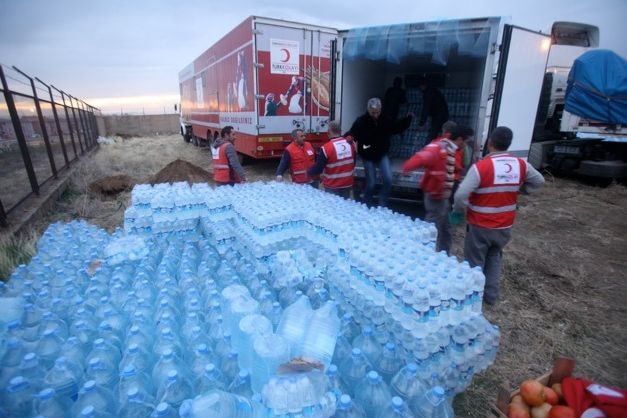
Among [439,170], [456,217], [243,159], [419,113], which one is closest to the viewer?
[456,217]

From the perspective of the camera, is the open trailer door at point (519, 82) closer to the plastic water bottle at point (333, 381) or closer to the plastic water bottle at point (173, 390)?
the plastic water bottle at point (333, 381)

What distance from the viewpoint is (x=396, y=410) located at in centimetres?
165

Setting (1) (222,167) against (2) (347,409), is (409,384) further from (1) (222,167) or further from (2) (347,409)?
(1) (222,167)

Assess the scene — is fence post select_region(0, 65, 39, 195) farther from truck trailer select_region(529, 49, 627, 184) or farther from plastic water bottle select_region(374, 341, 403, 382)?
truck trailer select_region(529, 49, 627, 184)

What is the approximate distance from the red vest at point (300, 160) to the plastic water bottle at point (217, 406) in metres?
4.67

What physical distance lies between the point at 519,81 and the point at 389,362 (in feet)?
16.8

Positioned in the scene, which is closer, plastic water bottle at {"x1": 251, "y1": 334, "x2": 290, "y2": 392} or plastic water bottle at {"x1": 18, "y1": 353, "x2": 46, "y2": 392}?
plastic water bottle at {"x1": 18, "y1": 353, "x2": 46, "y2": 392}

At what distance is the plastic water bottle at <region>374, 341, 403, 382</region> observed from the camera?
7.20 ft

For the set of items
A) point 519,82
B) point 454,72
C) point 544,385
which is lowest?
point 544,385

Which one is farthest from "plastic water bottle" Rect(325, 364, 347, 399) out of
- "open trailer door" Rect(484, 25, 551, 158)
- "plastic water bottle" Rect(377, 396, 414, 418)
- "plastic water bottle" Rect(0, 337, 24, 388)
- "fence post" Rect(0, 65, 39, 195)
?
"fence post" Rect(0, 65, 39, 195)

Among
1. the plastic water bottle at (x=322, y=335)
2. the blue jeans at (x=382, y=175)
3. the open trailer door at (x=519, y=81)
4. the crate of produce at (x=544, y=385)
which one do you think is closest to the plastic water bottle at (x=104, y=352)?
the plastic water bottle at (x=322, y=335)

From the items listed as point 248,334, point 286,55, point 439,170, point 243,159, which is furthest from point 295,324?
point 243,159

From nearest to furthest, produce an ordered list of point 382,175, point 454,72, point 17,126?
point 382,175, point 17,126, point 454,72

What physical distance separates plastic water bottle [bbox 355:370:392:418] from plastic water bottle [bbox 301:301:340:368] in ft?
0.88
